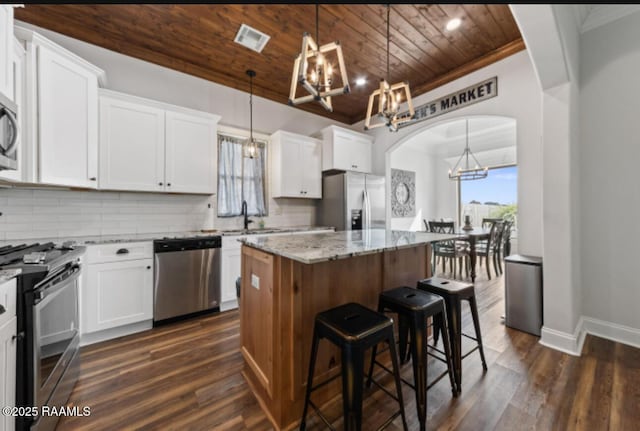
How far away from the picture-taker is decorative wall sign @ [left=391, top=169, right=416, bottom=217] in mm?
6582

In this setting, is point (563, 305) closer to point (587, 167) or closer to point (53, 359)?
point (587, 167)

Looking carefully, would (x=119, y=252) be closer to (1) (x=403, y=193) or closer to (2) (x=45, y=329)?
(2) (x=45, y=329)

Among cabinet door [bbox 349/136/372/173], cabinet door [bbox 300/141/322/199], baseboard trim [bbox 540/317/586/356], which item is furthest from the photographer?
cabinet door [bbox 349/136/372/173]

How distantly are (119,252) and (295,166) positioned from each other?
250cm

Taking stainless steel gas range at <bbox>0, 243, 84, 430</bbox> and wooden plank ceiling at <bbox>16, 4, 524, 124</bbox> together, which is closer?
stainless steel gas range at <bbox>0, 243, 84, 430</bbox>

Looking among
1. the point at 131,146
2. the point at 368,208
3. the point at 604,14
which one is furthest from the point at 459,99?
the point at 131,146

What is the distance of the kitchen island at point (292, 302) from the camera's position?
1.44 metres

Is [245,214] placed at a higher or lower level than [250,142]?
lower

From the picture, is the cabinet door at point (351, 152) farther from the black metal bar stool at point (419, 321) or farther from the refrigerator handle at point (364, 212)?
the black metal bar stool at point (419, 321)

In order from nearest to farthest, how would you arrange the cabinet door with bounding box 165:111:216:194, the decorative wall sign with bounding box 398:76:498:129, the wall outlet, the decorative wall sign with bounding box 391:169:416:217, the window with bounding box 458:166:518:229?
the wall outlet, the cabinet door with bounding box 165:111:216:194, the decorative wall sign with bounding box 398:76:498:129, the window with bounding box 458:166:518:229, the decorative wall sign with bounding box 391:169:416:217

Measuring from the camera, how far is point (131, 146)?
274cm

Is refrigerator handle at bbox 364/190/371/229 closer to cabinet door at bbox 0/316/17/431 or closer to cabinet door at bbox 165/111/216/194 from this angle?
cabinet door at bbox 165/111/216/194

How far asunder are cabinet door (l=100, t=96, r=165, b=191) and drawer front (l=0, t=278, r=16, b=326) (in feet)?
5.69

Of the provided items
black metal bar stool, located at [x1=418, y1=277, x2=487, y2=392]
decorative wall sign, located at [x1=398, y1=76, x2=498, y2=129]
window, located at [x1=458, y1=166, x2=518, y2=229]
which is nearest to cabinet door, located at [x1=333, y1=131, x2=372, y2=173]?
decorative wall sign, located at [x1=398, y1=76, x2=498, y2=129]
